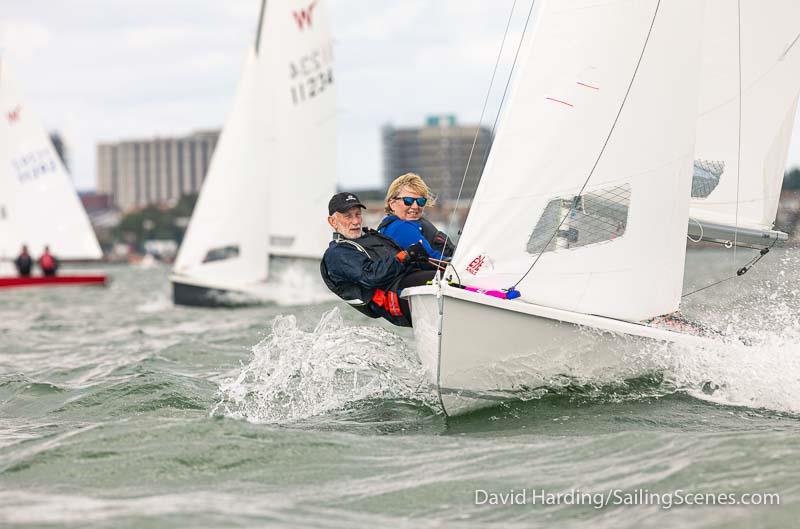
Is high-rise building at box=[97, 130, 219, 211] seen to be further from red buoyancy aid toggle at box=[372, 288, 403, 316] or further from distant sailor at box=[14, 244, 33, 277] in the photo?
red buoyancy aid toggle at box=[372, 288, 403, 316]

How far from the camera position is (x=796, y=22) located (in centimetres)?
604

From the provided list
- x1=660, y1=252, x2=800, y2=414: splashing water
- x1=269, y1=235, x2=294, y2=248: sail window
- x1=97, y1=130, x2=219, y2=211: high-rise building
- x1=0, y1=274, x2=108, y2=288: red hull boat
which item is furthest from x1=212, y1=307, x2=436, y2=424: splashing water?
x1=97, y1=130, x2=219, y2=211: high-rise building

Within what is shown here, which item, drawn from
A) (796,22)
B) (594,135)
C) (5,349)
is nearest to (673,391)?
(594,135)

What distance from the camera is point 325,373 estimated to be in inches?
225

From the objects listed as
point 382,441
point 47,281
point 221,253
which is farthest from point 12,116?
point 382,441

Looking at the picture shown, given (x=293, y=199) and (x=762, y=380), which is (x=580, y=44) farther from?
(x=293, y=199)

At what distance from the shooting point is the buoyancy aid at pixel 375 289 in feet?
17.2

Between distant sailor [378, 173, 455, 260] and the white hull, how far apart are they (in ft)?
1.61

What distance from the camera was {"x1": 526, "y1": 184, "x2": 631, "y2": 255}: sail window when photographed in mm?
5086

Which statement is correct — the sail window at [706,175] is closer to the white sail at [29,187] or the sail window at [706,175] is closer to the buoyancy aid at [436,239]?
the buoyancy aid at [436,239]

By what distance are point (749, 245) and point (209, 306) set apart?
31.4ft

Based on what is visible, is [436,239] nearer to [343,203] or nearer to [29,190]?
[343,203]

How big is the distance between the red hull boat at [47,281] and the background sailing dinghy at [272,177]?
6793 mm

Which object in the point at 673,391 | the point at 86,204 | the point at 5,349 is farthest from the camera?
the point at 86,204
